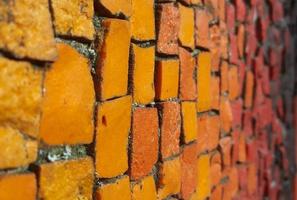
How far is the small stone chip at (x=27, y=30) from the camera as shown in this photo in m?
0.61

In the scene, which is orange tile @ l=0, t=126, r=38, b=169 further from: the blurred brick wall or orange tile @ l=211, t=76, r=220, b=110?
orange tile @ l=211, t=76, r=220, b=110

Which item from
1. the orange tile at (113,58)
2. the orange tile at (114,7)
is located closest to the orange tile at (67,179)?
the orange tile at (113,58)

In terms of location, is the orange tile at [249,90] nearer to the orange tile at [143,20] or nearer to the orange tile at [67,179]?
the orange tile at [143,20]

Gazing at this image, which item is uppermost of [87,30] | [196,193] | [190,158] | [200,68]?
[87,30]

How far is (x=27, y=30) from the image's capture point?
64 cm

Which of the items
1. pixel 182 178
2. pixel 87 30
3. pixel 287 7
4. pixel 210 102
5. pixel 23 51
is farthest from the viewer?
pixel 287 7

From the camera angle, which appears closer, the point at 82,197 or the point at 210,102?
the point at 82,197

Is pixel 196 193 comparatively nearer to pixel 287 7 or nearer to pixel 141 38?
pixel 141 38

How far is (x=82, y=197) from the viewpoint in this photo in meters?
0.77

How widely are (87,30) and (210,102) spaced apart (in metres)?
0.67

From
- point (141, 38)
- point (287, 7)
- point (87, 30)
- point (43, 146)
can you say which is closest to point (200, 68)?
point (141, 38)

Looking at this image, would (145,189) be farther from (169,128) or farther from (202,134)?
(202,134)

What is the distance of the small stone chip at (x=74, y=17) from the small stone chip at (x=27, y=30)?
0.08ft

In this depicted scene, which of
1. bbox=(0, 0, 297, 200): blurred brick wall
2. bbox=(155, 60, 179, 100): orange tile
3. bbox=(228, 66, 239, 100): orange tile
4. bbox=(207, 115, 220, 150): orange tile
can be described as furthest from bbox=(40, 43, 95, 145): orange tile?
bbox=(228, 66, 239, 100): orange tile
